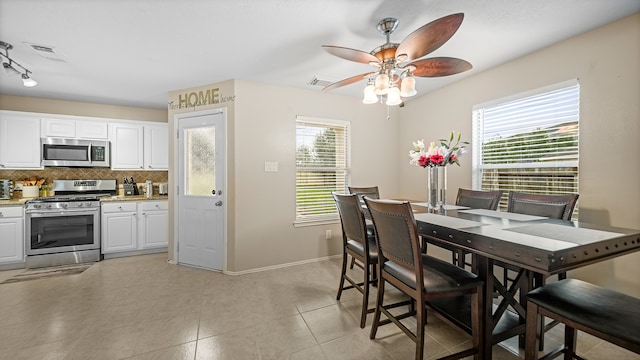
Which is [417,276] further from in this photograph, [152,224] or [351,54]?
[152,224]

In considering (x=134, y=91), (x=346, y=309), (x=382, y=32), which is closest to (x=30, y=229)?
(x=134, y=91)

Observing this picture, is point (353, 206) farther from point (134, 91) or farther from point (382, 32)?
point (134, 91)

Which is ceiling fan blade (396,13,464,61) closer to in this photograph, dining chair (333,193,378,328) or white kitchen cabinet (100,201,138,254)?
dining chair (333,193,378,328)

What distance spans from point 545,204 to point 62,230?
5.74 metres

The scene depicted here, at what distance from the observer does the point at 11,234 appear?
11.1ft

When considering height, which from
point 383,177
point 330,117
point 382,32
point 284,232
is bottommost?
point 284,232

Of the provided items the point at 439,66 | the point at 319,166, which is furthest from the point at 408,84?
the point at 319,166

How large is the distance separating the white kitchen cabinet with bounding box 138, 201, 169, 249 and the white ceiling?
1933 mm

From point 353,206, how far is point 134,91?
360 centimetres

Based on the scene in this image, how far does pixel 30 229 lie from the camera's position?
3.45 meters

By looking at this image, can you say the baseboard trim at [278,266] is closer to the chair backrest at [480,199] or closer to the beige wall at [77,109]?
the chair backrest at [480,199]

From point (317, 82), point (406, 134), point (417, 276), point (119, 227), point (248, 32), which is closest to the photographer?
point (417, 276)

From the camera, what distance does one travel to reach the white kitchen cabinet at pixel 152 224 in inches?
158

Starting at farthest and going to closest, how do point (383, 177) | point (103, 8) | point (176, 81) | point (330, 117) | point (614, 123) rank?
point (383, 177), point (330, 117), point (176, 81), point (614, 123), point (103, 8)
